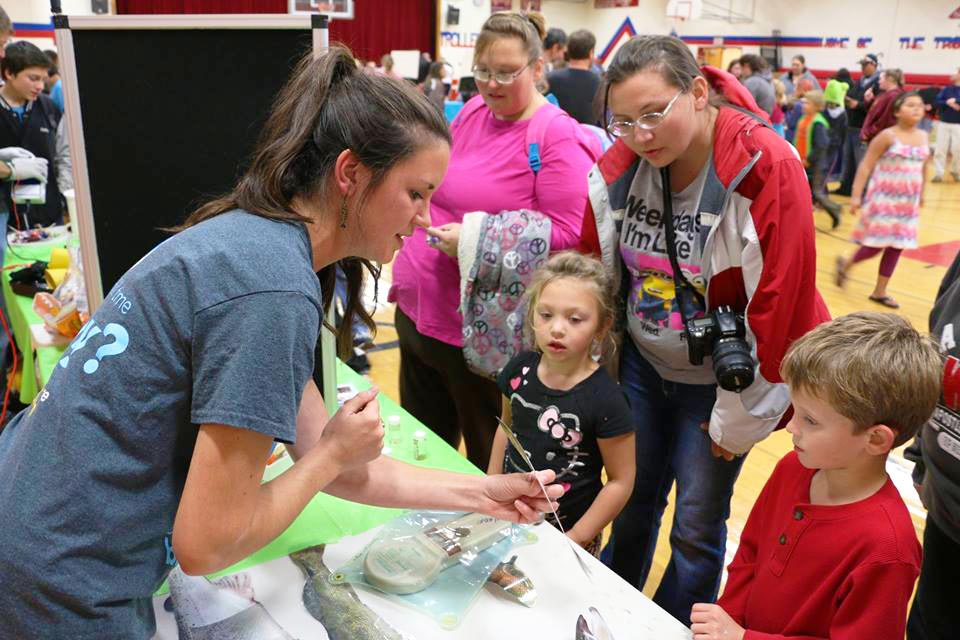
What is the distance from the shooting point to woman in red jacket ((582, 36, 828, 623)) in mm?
1502

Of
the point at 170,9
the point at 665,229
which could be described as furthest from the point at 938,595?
the point at 170,9

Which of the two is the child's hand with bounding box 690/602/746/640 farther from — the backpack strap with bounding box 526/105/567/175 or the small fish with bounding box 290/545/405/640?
the backpack strap with bounding box 526/105/567/175

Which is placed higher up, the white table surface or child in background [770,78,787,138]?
child in background [770,78,787,138]

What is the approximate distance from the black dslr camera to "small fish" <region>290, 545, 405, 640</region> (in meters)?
0.84

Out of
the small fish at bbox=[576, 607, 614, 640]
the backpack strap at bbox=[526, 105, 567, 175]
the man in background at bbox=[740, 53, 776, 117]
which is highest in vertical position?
the man in background at bbox=[740, 53, 776, 117]

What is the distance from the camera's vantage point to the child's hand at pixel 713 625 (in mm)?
1125

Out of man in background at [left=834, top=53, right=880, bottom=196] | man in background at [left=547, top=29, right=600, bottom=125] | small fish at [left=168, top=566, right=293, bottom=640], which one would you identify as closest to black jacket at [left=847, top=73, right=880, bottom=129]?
man in background at [left=834, top=53, right=880, bottom=196]

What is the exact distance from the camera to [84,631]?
905mm

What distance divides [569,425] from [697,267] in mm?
461

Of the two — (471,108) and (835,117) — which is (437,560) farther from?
(835,117)

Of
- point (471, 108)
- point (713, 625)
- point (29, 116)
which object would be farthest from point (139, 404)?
point (29, 116)

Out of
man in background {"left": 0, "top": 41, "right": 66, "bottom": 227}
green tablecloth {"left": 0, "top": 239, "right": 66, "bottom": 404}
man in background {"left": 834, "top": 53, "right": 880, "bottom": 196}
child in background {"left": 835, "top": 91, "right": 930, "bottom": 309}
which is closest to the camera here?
green tablecloth {"left": 0, "top": 239, "right": 66, "bottom": 404}

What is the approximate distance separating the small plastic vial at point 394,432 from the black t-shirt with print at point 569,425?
272 mm

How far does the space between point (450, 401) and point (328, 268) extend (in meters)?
1.34
